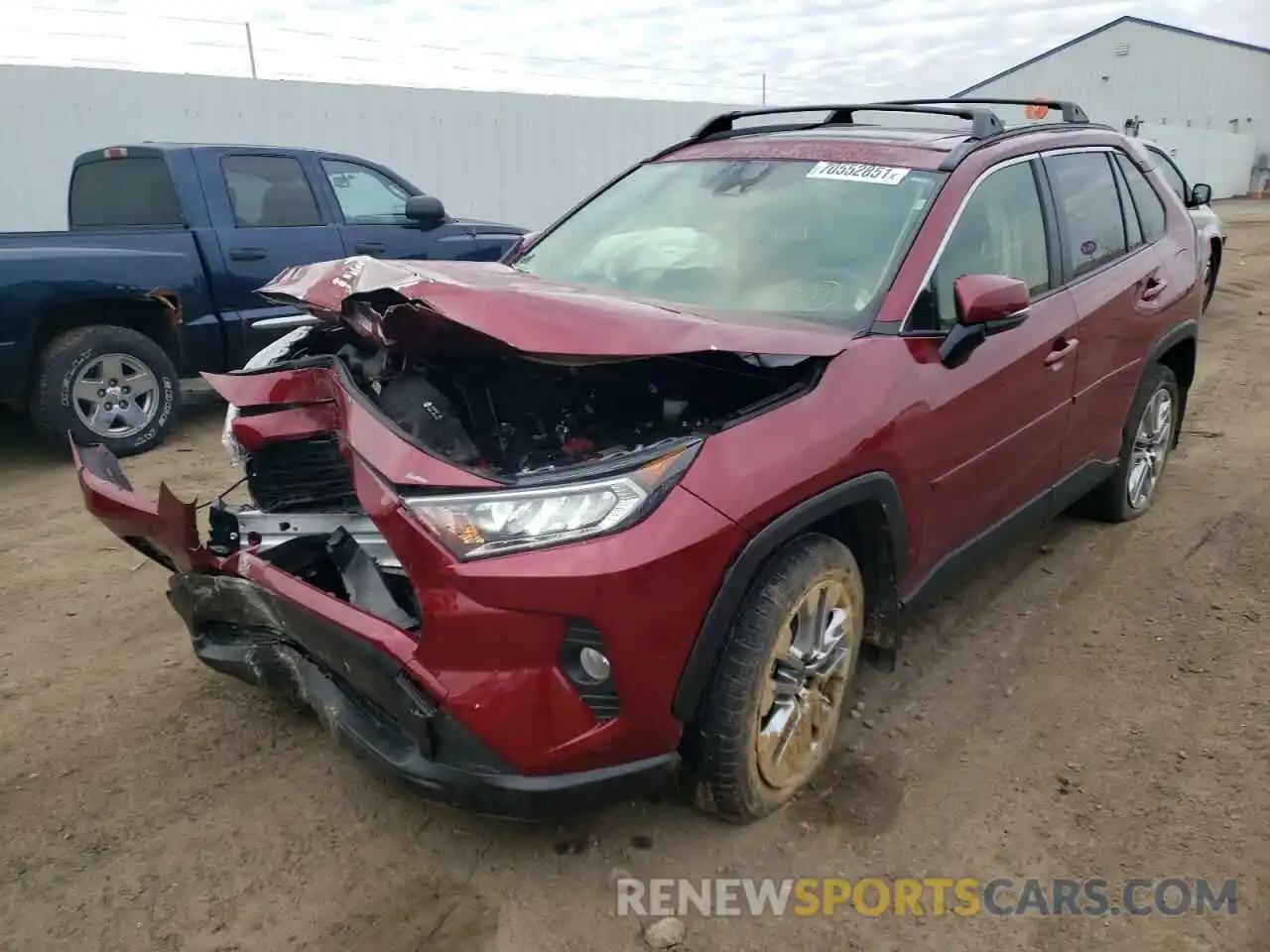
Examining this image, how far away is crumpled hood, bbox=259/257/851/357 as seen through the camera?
92.0 inches

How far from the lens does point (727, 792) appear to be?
→ 2.57 m

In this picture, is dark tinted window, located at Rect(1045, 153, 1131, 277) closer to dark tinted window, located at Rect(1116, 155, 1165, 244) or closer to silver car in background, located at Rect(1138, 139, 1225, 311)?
dark tinted window, located at Rect(1116, 155, 1165, 244)

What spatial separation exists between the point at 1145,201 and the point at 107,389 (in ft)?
18.8

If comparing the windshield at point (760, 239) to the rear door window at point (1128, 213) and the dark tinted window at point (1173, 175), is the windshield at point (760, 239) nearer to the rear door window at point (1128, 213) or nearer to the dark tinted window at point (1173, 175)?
the rear door window at point (1128, 213)

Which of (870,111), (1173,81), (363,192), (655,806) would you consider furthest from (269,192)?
(1173,81)

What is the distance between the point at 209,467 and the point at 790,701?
4309 mm

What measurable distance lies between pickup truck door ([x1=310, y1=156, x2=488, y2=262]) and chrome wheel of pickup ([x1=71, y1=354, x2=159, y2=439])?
1.70 m

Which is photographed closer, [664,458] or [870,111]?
[664,458]

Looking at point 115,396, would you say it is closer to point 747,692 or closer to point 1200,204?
point 747,692

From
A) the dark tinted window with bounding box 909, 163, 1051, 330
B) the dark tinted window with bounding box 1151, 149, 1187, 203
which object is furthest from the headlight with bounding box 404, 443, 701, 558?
the dark tinted window with bounding box 1151, 149, 1187, 203

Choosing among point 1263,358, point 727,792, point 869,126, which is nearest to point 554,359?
point 727,792

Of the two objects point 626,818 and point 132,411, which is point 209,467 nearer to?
point 132,411

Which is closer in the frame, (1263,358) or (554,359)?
(554,359)

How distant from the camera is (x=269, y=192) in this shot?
6.82 metres
